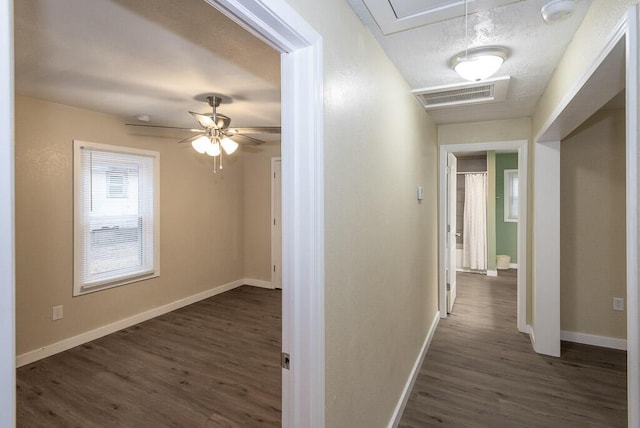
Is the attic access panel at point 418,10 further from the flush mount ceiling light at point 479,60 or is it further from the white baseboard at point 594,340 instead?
the white baseboard at point 594,340

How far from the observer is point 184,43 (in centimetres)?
196

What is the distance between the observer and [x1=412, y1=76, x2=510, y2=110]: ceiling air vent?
2457 mm

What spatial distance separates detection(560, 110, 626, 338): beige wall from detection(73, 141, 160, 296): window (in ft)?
15.5

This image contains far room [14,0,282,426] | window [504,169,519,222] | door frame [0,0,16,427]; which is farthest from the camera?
window [504,169,519,222]

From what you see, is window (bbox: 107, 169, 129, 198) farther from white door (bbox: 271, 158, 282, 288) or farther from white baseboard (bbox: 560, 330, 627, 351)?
white baseboard (bbox: 560, 330, 627, 351)

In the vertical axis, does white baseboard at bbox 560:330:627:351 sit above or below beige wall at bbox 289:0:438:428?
below

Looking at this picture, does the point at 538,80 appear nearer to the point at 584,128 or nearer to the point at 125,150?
the point at 584,128

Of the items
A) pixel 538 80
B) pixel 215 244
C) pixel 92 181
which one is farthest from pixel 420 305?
pixel 92 181

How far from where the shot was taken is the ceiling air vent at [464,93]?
96.7 inches

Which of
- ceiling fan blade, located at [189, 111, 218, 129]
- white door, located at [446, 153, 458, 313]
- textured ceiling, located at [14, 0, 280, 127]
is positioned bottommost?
white door, located at [446, 153, 458, 313]

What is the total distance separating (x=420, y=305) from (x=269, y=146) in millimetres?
3561

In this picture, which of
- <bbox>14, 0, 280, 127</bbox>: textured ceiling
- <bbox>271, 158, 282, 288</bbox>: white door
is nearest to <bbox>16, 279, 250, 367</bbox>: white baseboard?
<bbox>271, 158, 282, 288</bbox>: white door

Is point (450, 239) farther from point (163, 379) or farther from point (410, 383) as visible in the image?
point (163, 379)

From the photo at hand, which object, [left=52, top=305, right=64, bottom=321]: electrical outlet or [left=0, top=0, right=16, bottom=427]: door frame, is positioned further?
[left=52, top=305, right=64, bottom=321]: electrical outlet
